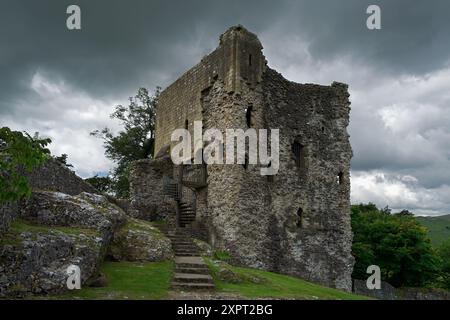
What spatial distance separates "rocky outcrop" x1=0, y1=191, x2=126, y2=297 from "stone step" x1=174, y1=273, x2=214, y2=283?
7.77 feet

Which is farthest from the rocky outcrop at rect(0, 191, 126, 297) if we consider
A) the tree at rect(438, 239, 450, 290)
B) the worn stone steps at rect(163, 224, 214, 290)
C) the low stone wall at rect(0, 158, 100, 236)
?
the tree at rect(438, 239, 450, 290)

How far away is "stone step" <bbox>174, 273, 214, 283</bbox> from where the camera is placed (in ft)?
43.7

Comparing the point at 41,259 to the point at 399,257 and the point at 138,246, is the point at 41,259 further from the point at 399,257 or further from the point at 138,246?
the point at 399,257

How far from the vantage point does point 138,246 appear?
15.6 meters

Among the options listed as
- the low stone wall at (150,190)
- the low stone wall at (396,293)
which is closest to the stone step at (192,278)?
the low stone wall at (150,190)

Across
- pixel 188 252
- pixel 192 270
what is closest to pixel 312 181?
pixel 188 252

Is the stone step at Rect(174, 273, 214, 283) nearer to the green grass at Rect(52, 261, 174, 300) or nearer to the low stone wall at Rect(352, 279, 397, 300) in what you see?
the green grass at Rect(52, 261, 174, 300)

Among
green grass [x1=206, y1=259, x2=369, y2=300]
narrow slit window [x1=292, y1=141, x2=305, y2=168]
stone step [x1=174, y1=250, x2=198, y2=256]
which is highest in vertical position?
narrow slit window [x1=292, y1=141, x2=305, y2=168]

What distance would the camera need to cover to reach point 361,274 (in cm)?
4081

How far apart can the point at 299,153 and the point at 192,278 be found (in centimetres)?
1434

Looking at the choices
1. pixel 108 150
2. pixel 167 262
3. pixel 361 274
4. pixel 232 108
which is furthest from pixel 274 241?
pixel 108 150

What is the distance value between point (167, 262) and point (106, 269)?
8.78 ft
